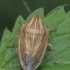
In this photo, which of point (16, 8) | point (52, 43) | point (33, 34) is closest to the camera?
point (33, 34)

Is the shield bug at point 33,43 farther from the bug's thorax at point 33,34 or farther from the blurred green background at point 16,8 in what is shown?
the blurred green background at point 16,8

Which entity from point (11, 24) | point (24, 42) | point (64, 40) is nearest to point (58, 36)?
point (64, 40)

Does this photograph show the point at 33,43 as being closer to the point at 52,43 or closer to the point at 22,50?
the point at 22,50

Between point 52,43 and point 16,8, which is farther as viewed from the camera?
point 16,8

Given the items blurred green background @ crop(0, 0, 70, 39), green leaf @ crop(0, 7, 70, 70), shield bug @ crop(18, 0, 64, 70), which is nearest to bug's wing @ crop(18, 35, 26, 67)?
shield bug @ crop(18, 0, 64, 70)

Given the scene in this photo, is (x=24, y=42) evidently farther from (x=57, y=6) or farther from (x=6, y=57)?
(x=57, y=6)

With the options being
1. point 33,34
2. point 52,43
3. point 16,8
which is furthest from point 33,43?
point 16,8

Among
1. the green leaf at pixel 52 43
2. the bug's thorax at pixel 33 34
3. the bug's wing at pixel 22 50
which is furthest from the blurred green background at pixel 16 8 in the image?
the bug's wing at pixel 22 50
